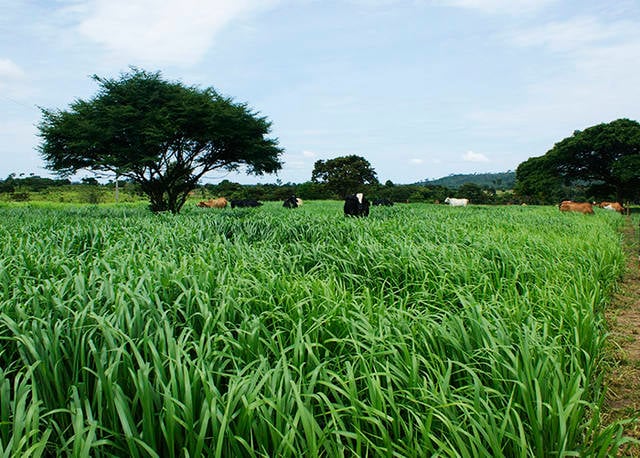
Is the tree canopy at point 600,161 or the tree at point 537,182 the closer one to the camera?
the tree canopy at point 600,161

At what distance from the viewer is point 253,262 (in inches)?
157

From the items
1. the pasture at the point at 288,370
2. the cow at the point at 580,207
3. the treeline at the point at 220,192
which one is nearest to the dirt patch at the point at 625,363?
the pasture at the point at 288,370

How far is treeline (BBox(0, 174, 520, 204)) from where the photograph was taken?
115 feet

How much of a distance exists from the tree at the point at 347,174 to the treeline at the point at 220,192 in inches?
64.3

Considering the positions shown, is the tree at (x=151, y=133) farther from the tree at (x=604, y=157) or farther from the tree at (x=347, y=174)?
the tree at (x=347, y=174)

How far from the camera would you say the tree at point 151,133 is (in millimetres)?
14299

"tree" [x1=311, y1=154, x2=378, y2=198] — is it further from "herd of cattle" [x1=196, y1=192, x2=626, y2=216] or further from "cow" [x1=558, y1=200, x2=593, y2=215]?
"cow" [x1=558, y1=200, x2=593, y2=215]

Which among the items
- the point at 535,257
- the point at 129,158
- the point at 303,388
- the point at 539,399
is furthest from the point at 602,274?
the point at 129,158

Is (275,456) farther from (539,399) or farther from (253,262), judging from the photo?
(253,262)

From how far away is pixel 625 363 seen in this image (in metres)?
3.14

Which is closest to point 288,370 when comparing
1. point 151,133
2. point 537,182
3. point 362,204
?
point 362,204

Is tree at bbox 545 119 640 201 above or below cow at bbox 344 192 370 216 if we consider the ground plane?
above

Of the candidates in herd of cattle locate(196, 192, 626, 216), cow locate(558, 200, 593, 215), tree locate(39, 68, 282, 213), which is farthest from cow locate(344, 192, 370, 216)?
cow locate(558, 200, 593, 215)

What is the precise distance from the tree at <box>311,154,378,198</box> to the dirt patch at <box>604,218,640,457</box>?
51.6 metres
